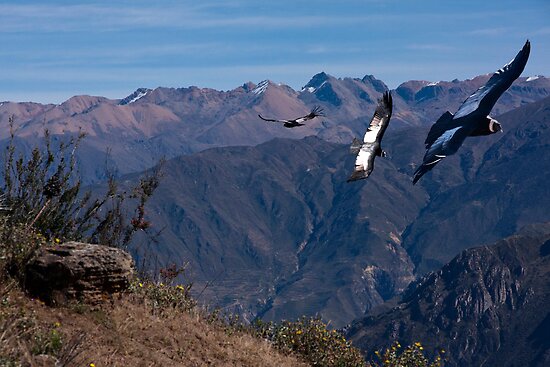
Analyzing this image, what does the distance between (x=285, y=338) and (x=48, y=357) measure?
7.99 m

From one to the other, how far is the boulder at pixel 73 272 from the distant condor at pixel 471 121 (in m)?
8.57

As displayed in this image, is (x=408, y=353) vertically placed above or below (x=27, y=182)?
below

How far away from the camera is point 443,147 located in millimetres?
4996

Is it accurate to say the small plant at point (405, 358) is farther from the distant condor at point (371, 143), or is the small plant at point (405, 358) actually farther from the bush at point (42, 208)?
the distant condor at point (371, 143)

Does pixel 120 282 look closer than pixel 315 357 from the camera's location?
Yes

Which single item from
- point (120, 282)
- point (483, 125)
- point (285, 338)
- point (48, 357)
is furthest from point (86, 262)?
point (483, 125)

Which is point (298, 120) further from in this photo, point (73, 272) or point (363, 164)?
point (73, 272)

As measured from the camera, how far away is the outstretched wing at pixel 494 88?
5473mm

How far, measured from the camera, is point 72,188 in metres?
16.8

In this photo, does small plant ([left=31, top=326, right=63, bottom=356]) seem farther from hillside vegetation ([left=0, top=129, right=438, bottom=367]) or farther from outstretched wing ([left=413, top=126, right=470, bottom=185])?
outstretched wing ([left=413, top=126, right=470, bottom=185])

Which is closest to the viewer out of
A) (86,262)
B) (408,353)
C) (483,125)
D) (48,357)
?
(483,125)

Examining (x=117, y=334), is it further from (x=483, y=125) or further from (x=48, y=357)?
(x=483, y=125)

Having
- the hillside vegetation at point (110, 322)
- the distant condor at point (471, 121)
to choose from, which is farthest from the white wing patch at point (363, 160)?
the hillside vegetation at point (110, 322)

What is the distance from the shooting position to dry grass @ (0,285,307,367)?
34.1 feet
